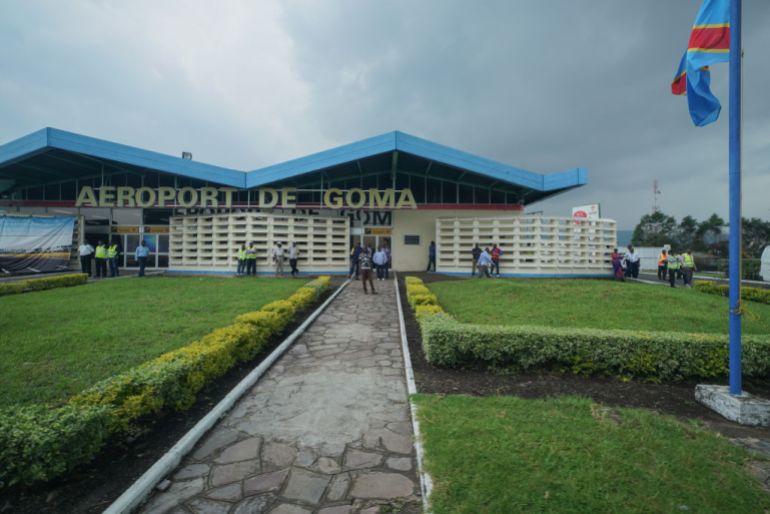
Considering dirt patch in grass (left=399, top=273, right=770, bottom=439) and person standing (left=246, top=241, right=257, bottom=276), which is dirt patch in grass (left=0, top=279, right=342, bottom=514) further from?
person standing (left=246, top=241, right=257, bottom=276)

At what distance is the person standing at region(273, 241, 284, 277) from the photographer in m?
17.1

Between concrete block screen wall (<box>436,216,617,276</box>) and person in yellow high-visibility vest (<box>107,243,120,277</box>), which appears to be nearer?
person in yellow high-visibility vest (<box>107,243,120,277</box>)

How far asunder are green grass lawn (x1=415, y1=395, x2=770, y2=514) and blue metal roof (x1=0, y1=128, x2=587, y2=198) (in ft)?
44.0

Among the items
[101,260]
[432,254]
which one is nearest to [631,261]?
[432,254]

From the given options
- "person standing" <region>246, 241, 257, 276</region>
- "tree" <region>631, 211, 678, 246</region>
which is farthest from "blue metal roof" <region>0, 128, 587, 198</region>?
"tree" <region>631, 211, 678, 246</region>

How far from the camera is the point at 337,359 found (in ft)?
19.6

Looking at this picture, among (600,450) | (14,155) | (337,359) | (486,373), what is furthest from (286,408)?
(14,155)

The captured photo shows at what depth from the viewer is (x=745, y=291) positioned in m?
12.6

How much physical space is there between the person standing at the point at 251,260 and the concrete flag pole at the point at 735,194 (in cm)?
1645

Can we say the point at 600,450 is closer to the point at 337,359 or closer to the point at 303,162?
the point at 337,359

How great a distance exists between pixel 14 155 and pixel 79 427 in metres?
19.8

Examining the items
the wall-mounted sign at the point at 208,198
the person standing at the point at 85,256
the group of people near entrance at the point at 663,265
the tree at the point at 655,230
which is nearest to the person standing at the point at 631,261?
the group of people near entrance at the point at 663,265

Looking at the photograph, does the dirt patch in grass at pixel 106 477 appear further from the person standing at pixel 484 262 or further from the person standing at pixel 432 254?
the person standing at pixel 432 254

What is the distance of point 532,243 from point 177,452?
17.6 meters
